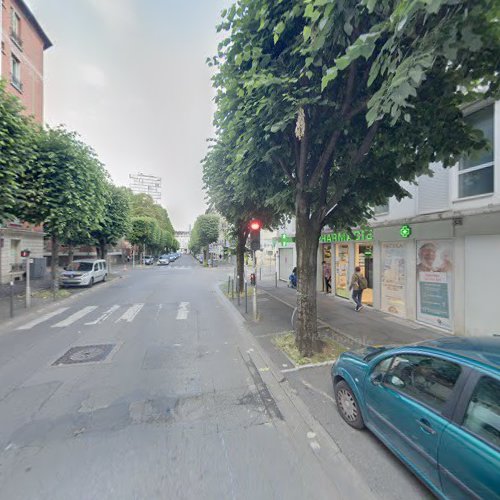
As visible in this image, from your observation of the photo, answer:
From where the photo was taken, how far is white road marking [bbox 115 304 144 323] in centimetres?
915

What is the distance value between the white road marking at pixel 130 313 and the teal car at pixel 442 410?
815 centimetres

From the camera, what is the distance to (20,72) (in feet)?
61.1

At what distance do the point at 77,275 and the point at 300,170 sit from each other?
1584 cm

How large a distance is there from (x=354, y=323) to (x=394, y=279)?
7.54 feet

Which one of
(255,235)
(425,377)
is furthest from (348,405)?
(255,235)

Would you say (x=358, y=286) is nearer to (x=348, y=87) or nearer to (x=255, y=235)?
(x=255, y=235)

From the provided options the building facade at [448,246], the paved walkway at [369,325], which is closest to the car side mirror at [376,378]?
the paved walkway at [369,325]

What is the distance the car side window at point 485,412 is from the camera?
6.38ft

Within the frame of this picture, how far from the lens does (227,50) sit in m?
5.00

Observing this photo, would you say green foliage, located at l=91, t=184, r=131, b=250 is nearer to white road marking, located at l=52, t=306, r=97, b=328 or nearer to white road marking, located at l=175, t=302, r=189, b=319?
white road marking, located at l=52, t=306, r=97, b=328

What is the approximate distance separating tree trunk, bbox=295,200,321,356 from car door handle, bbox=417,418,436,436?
3.41 m

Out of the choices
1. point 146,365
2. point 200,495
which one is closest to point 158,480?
point 200,495

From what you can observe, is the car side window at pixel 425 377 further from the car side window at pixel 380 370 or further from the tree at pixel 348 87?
the tree at pixel 348 87

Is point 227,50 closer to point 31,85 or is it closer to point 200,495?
point 200,495
